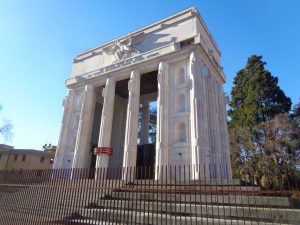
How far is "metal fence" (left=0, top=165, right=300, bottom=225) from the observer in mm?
7000

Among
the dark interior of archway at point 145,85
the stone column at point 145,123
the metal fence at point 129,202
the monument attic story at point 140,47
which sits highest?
the monument attic story at point 140,47

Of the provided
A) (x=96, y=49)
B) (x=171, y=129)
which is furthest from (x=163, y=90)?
(x=96, y=49)

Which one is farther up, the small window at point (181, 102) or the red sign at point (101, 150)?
the small window at point (181, 102)

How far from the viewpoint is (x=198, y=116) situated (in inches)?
705

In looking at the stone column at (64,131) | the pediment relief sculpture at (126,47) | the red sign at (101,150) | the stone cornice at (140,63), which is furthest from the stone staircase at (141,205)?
the pediment relief sculpture at (126,47)

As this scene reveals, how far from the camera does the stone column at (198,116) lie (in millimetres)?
16797

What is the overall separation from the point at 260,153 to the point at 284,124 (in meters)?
4.11

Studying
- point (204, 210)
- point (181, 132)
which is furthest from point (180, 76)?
point (204, 210)

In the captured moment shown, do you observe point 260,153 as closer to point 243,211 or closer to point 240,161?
point 240,161

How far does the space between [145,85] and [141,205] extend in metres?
20.1

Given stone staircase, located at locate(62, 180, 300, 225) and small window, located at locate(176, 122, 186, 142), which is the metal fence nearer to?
stone staircase, located at locate(62, 180, 300, 225)

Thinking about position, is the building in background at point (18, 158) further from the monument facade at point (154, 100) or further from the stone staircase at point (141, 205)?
the stone staircase at point (141, 205)

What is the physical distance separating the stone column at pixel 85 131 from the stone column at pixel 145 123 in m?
6.10

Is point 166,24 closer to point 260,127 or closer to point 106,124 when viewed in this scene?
→ point 106,124
